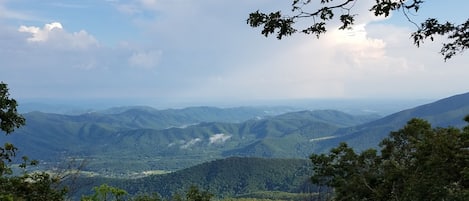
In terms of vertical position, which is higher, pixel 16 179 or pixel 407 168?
pixel 16 179

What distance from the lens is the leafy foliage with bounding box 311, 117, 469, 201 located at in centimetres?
2043

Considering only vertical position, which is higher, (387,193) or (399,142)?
(399,142)

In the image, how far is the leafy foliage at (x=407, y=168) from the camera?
20430mm

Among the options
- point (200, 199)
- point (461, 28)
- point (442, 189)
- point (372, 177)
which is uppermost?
point (461, 28)

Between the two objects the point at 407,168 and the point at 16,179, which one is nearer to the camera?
the point at 16,179

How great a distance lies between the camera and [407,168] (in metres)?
28.2

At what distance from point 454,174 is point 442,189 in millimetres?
4924

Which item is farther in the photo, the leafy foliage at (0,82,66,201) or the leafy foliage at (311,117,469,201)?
the leafy foliage at (311,117,469,201)

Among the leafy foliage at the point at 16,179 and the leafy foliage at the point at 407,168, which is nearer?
the leafy foliage at the point at 16,179

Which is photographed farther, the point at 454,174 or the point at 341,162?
the point at 341,162

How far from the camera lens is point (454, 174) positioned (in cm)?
2255

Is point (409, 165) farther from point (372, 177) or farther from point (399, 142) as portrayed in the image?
point (399, 142)

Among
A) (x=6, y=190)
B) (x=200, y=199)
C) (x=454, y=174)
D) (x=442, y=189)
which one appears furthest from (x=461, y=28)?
(x=200, y=199)

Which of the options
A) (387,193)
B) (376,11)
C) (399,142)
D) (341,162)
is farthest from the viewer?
(341,162)
